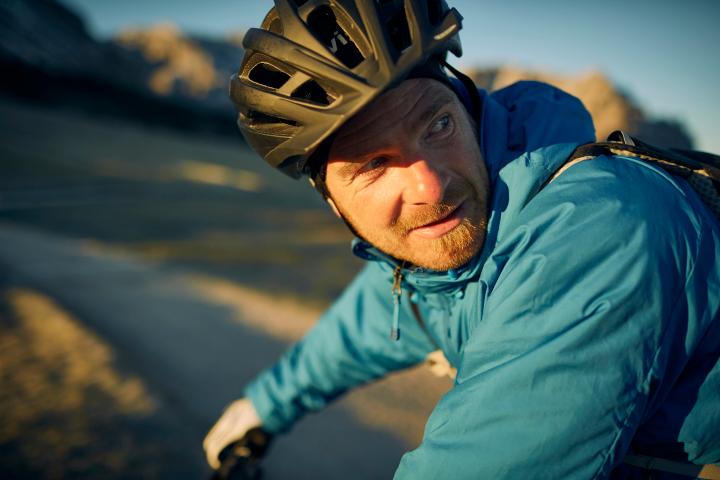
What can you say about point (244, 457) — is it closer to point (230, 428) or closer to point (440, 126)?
point (230, 428)

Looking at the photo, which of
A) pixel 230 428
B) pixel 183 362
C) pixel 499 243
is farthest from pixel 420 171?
pixel 183 362

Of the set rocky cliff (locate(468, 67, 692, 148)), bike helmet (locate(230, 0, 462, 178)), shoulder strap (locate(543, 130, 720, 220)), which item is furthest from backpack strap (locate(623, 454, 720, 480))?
rocky cliff (locate(468, 67, 692, 148))

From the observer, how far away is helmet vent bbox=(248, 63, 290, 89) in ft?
5.11

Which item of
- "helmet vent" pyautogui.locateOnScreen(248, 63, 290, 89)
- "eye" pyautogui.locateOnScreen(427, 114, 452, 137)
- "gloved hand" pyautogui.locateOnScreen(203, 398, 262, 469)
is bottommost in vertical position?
"gloved hand" pyautogui.locateOnScreen(203, 398, 262, 469)

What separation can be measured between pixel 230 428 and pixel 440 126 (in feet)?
5.35

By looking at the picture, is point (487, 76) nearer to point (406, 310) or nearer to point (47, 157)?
point (406, 310)

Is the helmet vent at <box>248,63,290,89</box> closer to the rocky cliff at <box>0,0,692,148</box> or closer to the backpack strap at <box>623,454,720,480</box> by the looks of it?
the rocky cliff at <box>0,0,692,148</box>

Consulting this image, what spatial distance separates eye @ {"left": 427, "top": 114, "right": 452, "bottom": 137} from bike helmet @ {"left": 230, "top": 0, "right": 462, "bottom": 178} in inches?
7.0

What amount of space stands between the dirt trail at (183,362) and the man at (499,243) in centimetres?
49

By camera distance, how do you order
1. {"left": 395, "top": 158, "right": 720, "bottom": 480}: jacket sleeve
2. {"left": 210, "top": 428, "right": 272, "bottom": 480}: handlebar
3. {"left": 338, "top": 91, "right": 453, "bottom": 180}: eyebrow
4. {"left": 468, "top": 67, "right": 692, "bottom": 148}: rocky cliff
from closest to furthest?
{"left": 395, "top": 158, "right": 720, "bottom": 480}: jacket sleeve
{"left": 338, "top": 91, "right": 453, "bottom": 180}: eyebrow
{"left": 210, "top": 428, "right": 272, "bottom": 480}: handlebar
{"left": 468, "top": 67, "right": 692, "bottom": 148}: rocky cliff

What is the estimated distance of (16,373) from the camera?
8.00 ft

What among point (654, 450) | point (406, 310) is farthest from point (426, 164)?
point (654, 450)

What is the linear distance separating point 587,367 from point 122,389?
7.98ft

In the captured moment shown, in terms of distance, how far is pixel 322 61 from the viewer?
4.32ft
